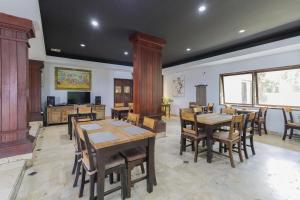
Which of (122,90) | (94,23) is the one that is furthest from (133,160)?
(122,90)

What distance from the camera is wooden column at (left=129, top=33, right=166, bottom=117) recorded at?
3967mm

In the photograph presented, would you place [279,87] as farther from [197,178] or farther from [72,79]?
[72,79]

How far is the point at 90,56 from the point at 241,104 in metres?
6.52

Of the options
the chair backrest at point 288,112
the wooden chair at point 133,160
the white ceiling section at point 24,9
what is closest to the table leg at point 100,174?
the wooden chair at point 133,160

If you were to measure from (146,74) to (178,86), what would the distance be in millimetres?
4634

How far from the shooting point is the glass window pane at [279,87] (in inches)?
176

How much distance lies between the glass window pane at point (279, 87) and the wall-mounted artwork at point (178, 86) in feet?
11.7

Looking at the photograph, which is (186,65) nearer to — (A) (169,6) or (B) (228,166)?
(A) (169,6)

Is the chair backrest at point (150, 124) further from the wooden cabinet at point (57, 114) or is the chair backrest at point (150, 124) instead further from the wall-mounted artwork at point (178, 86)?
the wall-mounted artwork at point (178, 86)

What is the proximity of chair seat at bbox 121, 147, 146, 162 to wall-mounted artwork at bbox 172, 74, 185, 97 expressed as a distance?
21.0ft

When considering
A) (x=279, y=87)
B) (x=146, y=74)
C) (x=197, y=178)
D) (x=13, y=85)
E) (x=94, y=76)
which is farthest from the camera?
(x=94, y=76)

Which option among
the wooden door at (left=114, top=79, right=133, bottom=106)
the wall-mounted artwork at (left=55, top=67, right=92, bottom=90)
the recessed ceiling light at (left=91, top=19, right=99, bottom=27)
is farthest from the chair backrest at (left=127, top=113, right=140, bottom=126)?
the wooden door at (left=114, top=79, right=133, bottom=106)

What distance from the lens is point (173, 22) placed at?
3.35 metres

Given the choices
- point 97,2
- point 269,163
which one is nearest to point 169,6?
point 97,2
